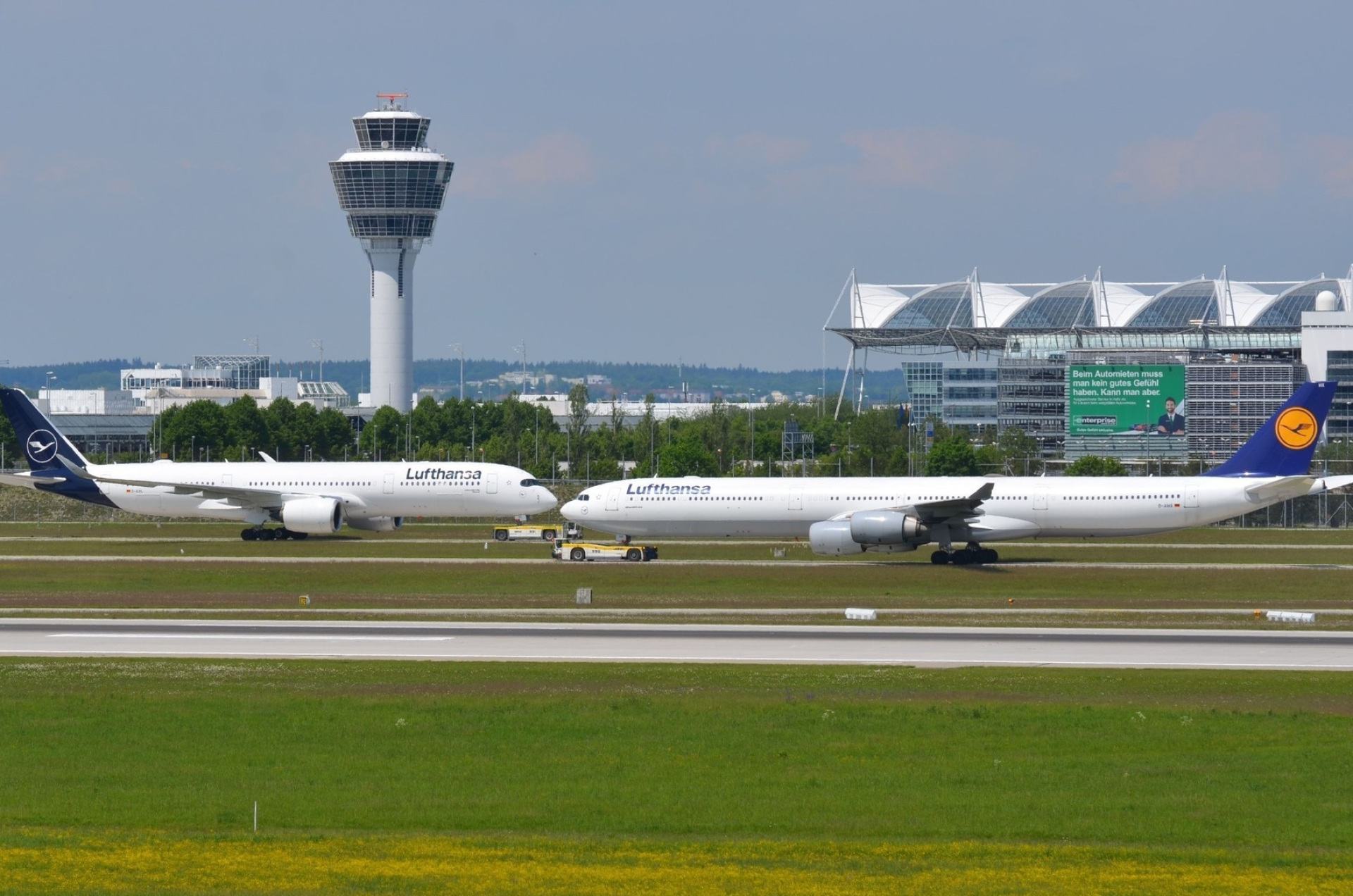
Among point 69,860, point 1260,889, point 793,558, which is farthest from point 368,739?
point 793,558

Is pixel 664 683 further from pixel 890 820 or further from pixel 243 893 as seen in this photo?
pixel 243 893

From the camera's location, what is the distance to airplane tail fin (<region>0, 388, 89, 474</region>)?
260 feet

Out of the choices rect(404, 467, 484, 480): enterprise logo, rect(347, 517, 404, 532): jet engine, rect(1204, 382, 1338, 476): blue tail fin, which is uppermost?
rect(1204, 382, 1338, 476): blue tail fin

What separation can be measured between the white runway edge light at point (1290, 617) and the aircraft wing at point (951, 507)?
18.1 meters

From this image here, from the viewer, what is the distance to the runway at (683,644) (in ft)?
111

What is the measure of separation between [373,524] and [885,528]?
3125 centimetres

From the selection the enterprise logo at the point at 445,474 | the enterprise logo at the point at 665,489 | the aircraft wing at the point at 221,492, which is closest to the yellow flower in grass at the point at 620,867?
the enterprise logo at the point at 665,489

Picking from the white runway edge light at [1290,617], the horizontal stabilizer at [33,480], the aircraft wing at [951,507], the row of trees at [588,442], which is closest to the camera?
the white runway edge light at [1290,617]

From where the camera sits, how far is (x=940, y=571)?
→ 190ft

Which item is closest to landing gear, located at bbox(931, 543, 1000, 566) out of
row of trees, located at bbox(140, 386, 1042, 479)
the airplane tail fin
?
the airplane tail fin

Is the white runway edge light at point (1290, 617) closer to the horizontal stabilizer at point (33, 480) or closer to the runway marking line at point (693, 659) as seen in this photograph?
the runway marking line at point (693, 659)

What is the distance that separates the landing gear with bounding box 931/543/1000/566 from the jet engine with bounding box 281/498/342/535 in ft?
97.6

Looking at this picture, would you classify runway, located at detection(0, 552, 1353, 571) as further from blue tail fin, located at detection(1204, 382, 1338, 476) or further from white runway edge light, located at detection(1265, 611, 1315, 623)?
white runway edge light, located at detection(1265, 611, 1315, 623)

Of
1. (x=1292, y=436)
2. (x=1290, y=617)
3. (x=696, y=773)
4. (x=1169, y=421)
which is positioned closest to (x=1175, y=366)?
→ (x=1169, y=421)
